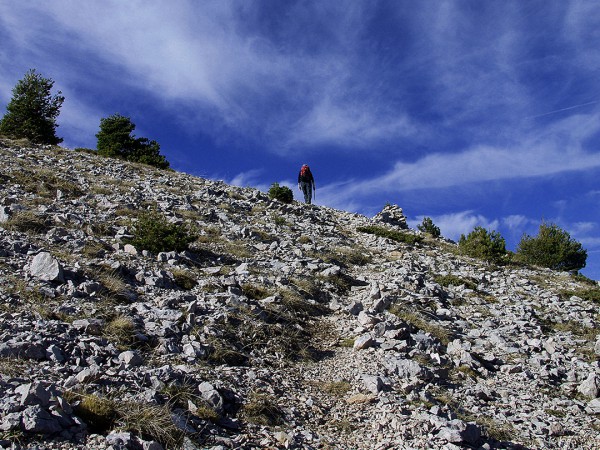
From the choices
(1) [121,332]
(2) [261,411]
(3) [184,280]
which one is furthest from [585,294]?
(1) [121,332]

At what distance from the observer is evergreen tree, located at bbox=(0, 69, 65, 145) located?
33.3m

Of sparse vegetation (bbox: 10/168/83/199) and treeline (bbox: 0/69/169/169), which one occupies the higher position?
treeline (bbox: 0/69/169/169)

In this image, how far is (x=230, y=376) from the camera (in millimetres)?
7402

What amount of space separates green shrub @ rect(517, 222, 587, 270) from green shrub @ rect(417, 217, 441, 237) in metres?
5.31

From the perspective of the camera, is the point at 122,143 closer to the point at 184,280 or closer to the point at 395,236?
the point at 395,236

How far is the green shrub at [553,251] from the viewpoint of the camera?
85.0 feet

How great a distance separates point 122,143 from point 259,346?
A: 33.0m

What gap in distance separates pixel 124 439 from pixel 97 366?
5.44 ft

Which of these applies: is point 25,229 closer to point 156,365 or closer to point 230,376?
point 156,365

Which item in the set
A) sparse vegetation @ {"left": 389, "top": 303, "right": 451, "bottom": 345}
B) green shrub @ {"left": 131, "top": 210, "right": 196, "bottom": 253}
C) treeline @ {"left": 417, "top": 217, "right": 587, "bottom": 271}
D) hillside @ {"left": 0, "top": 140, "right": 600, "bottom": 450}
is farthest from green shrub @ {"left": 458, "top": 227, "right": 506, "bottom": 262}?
green shrub @ {"left": 131, "top": 210, "right": 196, "bottom": 253}

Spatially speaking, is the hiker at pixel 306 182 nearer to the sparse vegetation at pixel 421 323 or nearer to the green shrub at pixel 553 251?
the green shrub at pixel 553 251

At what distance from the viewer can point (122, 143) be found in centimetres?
3725

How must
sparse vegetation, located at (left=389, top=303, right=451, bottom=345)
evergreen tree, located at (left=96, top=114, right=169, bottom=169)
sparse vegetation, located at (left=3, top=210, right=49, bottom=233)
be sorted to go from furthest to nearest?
1. evergreen tree, located at (left=96, top=114, right=169, bottom=169)
2. sparse vegetation, located at (left=3, top=210, right=49, bottom=233)
3. sparse vegetation, located at (left=389, top=303, right=451, bottom=345)

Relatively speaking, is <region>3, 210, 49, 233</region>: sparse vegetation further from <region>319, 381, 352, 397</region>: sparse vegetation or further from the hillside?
<region>319, 381, 352, 397</region>: sparse vegetation
